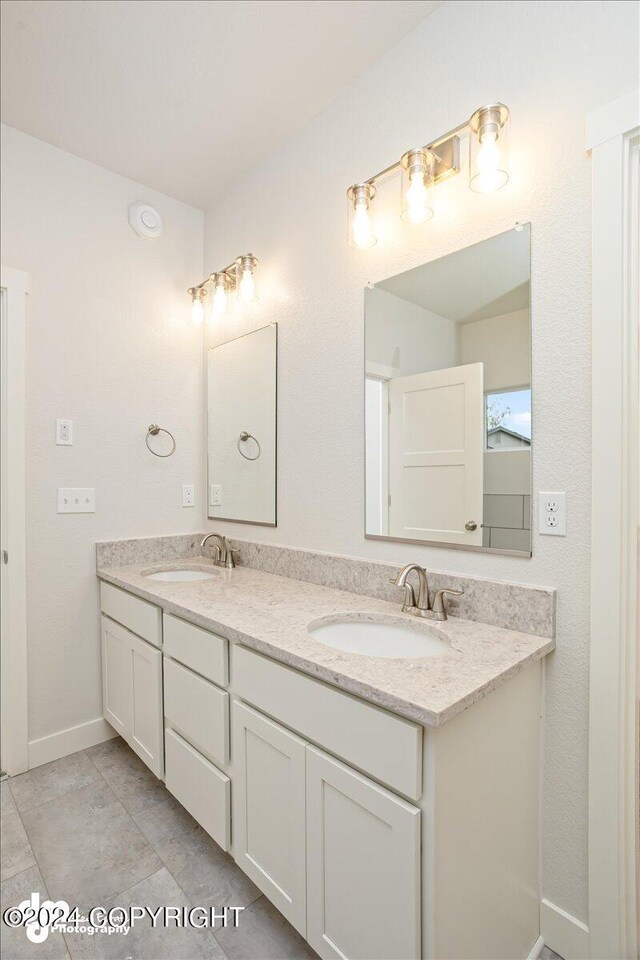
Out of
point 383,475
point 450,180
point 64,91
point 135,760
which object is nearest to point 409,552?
point 383,475

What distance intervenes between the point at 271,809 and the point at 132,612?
0.96 meters

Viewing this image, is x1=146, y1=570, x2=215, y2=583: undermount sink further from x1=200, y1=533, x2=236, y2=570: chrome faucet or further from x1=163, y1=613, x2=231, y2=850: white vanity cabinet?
x1=163, y1=613, x2=231, y2=850: white vanity cabinet

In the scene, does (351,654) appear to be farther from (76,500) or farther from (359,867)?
(76,500)

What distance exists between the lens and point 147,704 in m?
1.75

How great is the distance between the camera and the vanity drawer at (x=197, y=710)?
1349 millimetres

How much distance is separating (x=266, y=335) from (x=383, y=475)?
0.92 meters

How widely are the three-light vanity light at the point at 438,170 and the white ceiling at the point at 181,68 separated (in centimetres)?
46

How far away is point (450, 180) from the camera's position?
A: 1.43 m

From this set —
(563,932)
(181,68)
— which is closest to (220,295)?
(181,68)

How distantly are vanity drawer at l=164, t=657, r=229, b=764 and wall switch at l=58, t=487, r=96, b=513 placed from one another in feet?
2.85

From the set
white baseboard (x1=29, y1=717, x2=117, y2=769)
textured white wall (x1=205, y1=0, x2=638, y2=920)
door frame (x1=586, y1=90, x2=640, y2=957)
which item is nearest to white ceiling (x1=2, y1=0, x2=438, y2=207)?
textured white wall (x1=205, y1=0, x2=638, y2=920)

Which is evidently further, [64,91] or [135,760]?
[135,760]

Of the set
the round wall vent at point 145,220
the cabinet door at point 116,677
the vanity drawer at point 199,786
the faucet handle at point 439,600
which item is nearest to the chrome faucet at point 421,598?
the faucet handle at point 439,600

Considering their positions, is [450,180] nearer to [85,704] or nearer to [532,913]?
[532,913]
